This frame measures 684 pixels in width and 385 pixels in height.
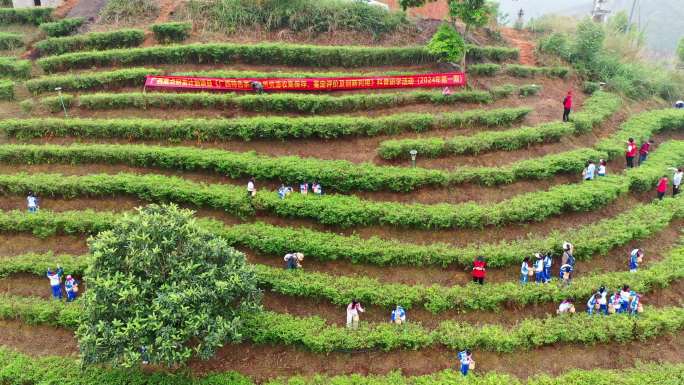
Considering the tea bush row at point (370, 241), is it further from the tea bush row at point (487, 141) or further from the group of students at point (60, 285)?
the tea bush row at point (487, 141)

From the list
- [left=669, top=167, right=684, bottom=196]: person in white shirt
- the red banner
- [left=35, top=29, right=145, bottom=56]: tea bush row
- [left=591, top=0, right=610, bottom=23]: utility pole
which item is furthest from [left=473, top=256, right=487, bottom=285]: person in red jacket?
[left=591, top=0, right=610, bottom=23]: utility pole

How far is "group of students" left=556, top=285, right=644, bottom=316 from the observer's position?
13.7 meters

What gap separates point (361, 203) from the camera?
16031 millimetres

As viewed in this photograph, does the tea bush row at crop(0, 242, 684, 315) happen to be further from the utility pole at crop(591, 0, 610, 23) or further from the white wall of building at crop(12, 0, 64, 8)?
the utility pole at crop(591, 0, 610, 23)

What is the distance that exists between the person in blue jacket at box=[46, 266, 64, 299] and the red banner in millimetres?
10169

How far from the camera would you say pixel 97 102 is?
20.8 meters

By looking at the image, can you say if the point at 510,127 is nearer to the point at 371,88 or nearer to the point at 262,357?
the point at 371,88

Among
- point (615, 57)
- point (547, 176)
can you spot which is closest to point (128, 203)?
point (547, 176)

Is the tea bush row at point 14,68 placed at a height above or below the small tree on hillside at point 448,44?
below

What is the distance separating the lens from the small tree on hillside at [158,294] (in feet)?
35.0

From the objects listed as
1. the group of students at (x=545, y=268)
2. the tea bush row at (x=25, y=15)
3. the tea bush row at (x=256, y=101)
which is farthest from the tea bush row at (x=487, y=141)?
the tea bush row at (x=25, y=15)

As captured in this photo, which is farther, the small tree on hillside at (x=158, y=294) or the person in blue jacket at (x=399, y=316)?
the person in blue jacket at (x=399, y=316)

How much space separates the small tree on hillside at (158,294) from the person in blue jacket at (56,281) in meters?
3.46

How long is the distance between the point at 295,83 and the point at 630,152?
1395 cm
